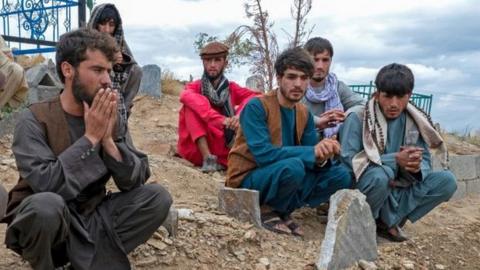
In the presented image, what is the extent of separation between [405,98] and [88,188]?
8.06 feet

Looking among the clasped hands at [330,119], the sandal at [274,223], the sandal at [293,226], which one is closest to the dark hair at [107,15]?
the clasped hands at [330,119]

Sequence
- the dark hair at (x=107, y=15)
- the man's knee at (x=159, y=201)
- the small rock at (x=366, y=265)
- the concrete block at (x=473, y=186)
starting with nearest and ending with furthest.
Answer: the man's knee at (x=159, y=201) < the small rock at (x=366, y=265) < the dark hair at (x=107, y=15) < the concrete block at (x=473, y=186)

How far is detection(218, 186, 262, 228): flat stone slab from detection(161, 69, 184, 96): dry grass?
247 inches

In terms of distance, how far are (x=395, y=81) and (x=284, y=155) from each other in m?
1.01

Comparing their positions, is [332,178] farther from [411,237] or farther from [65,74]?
[65,74]

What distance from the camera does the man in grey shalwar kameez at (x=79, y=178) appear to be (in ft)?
8.71

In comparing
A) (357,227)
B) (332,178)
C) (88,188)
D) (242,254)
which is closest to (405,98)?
(332,178)

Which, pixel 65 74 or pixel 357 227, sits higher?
pixel 65 74

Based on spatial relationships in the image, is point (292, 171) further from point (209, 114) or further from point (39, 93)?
point (39, 93)

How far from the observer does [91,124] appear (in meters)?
2.74

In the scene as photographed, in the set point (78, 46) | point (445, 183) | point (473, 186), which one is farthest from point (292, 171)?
point (473, 186)

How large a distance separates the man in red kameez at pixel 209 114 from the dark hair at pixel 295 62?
141 centimetres

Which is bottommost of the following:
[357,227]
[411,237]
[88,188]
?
[411,237]

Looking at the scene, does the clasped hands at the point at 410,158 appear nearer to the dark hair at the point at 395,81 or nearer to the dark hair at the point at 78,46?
the dark hair at the point at 395,81
